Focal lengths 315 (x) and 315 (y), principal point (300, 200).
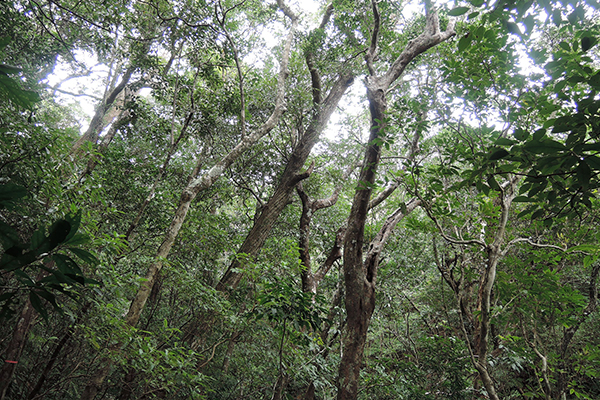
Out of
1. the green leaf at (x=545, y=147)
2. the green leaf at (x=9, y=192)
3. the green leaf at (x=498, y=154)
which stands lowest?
the green leaf at (x=9, y=192)

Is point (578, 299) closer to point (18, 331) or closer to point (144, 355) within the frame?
point (144, 355)

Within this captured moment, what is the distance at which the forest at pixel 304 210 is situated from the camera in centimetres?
196

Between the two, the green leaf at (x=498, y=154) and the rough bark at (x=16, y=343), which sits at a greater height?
the green leaf at (x=498, y=154)

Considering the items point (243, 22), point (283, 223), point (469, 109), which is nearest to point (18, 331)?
point (283, 223)

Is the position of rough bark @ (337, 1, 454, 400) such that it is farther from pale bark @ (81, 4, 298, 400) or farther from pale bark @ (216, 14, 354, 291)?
pale bark @ (216, 14, 354, 291)

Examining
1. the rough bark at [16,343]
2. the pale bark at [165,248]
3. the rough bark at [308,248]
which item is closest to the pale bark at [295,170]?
the rough bark at [308,248]

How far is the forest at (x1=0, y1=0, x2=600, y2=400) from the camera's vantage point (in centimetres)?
196

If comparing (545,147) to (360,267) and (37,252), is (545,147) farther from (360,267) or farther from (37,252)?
(360,267)

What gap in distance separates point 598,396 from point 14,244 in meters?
9.21

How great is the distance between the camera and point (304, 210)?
657 cm

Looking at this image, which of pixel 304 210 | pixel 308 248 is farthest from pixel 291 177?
pixel 308 248

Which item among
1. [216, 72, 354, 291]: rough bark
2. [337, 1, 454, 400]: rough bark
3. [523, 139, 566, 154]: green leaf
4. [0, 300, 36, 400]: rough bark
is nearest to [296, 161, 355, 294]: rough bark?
[216, 72, 354, 291]: rough bark

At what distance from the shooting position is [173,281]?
13.1 feet

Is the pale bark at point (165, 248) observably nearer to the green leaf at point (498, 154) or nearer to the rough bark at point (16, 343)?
the rough bark at point (16, 343)
